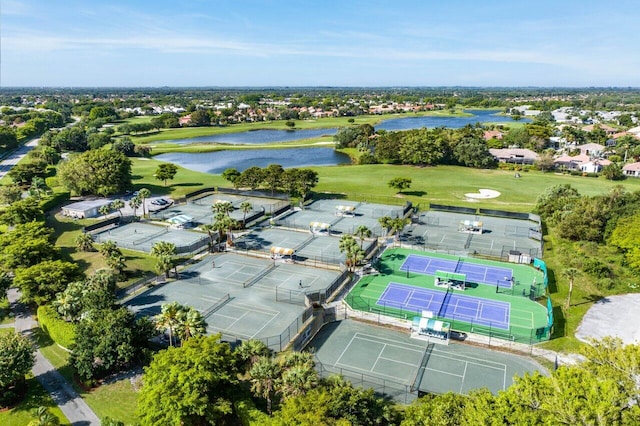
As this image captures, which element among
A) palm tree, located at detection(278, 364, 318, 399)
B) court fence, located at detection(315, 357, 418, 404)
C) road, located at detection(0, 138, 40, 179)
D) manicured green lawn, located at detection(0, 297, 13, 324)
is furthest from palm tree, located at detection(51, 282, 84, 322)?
road, located at detection(0, 138, 40, 179)

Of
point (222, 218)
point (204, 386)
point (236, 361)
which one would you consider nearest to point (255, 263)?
point (222, 218)

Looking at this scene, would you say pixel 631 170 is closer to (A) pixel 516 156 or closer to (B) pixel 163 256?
(A) pixel 516 156

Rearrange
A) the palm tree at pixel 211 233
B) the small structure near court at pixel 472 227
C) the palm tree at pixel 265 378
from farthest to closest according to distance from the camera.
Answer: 1. the small structure near court at pixel 472 227
2. the palm tree at pixel 211 233
3. the palm tree at pixel 265 378

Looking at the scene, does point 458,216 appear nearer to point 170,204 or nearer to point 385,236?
point 385,236

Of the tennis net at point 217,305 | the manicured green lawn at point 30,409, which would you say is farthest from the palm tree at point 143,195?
the manicured green lawn at point 30,409

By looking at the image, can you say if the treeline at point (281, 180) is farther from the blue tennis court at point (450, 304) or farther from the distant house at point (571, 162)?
the distant house at point (571, 162)

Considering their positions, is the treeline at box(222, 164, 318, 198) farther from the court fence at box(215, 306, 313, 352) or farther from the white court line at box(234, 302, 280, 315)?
the court fence at box(215, 306, 313, 352)

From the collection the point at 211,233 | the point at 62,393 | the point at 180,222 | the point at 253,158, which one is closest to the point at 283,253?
the point at 211,233
